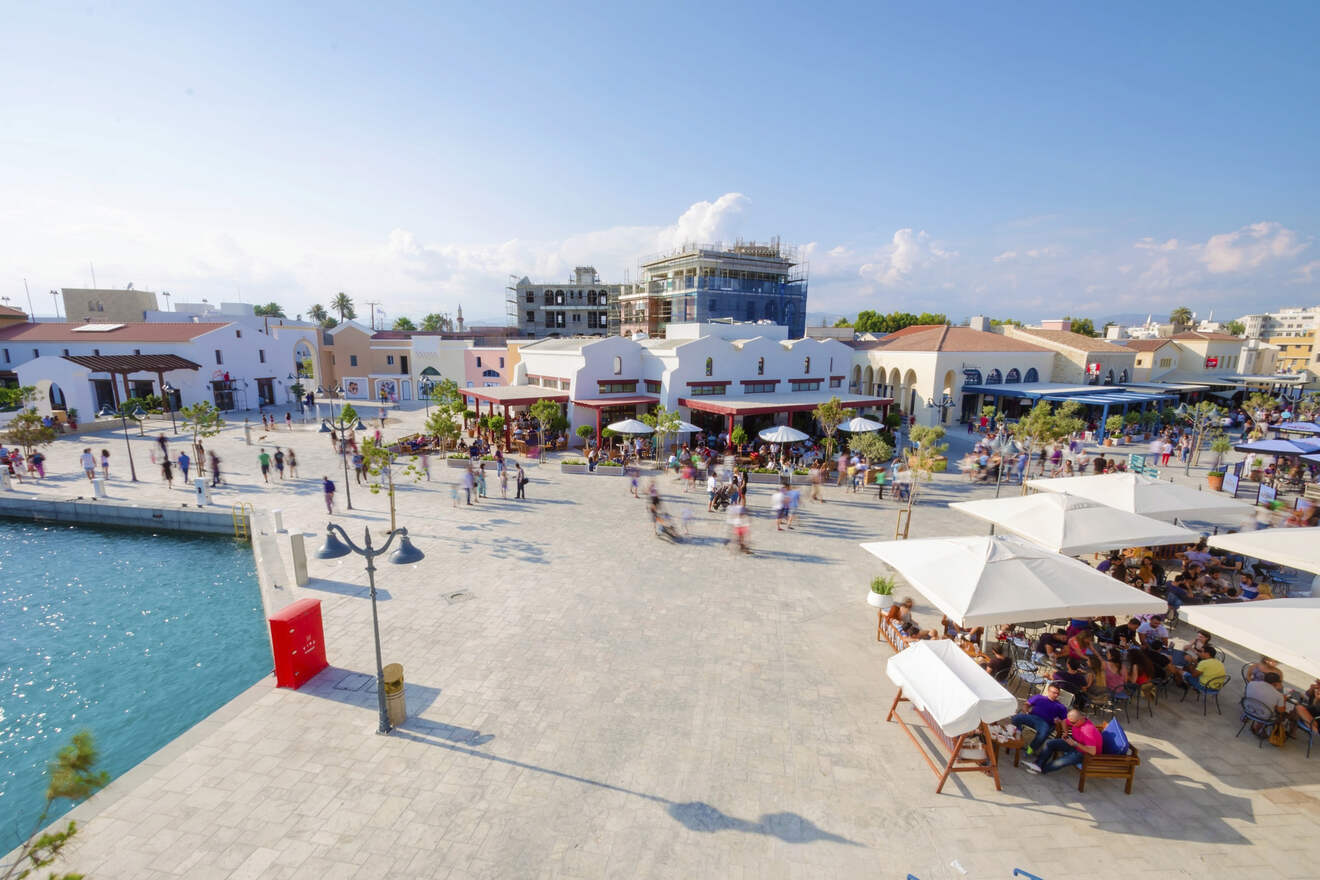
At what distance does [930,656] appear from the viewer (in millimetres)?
7145

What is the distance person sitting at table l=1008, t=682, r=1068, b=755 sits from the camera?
7.26 m

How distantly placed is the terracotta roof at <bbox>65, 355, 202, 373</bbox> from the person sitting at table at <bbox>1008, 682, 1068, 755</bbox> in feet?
159

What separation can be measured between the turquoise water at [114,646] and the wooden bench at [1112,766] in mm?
13018

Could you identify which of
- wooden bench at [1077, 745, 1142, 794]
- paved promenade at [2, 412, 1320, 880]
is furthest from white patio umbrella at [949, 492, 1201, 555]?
wooden bench at [1077, 745, 1142, 794]

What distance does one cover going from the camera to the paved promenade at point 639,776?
6.02 m

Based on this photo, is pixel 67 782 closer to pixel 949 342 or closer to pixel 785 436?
pixel 785 436

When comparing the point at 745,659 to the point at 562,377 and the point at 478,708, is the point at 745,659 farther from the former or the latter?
the point at 562,377

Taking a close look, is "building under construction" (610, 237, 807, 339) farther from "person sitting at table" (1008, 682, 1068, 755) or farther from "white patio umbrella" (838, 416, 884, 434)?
"person sitting at table" (1008, 682, 1068, 755)

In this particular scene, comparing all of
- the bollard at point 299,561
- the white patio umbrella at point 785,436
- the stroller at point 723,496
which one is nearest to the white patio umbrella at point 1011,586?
the stroller at point 723,496

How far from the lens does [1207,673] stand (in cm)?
831

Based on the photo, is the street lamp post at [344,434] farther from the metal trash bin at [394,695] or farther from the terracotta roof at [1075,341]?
the terracotta roof at [1075,341]

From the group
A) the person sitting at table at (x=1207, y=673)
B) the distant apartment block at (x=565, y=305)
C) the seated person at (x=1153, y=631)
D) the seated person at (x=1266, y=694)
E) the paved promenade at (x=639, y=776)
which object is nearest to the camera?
the paved promenade at (x=639, y=776)

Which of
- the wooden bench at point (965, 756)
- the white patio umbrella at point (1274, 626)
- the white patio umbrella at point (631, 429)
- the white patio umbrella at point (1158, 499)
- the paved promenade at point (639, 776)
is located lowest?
the paved promenade at point (639, 776)

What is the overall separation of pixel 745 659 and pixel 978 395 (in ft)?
118
